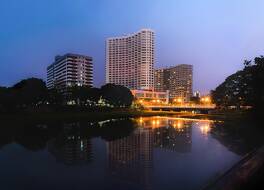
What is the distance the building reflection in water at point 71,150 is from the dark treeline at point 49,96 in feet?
115

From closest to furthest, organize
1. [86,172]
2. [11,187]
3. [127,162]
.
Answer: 1. [11,187]
2. [86,172]
3. [127,162]

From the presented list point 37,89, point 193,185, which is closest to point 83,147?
point 193,185

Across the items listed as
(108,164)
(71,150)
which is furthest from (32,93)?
(108,164)

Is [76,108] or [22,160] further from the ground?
[76,108]

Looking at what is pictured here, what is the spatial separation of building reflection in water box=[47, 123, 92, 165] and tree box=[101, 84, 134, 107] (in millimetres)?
80489

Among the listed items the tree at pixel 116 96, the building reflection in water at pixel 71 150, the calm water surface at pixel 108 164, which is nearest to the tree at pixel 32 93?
the tree at pixel 116 96

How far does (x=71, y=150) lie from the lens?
2927 centimetres

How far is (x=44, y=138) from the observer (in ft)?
126

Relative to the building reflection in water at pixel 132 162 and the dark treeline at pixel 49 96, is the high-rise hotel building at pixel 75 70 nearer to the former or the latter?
the dark treeline at pixel 49 96

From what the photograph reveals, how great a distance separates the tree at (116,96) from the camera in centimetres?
11875

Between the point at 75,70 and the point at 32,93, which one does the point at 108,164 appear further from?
the point at 75,70

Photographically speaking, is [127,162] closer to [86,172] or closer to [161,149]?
[86,172]

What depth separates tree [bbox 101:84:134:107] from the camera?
118750 mm

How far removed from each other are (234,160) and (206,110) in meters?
112
